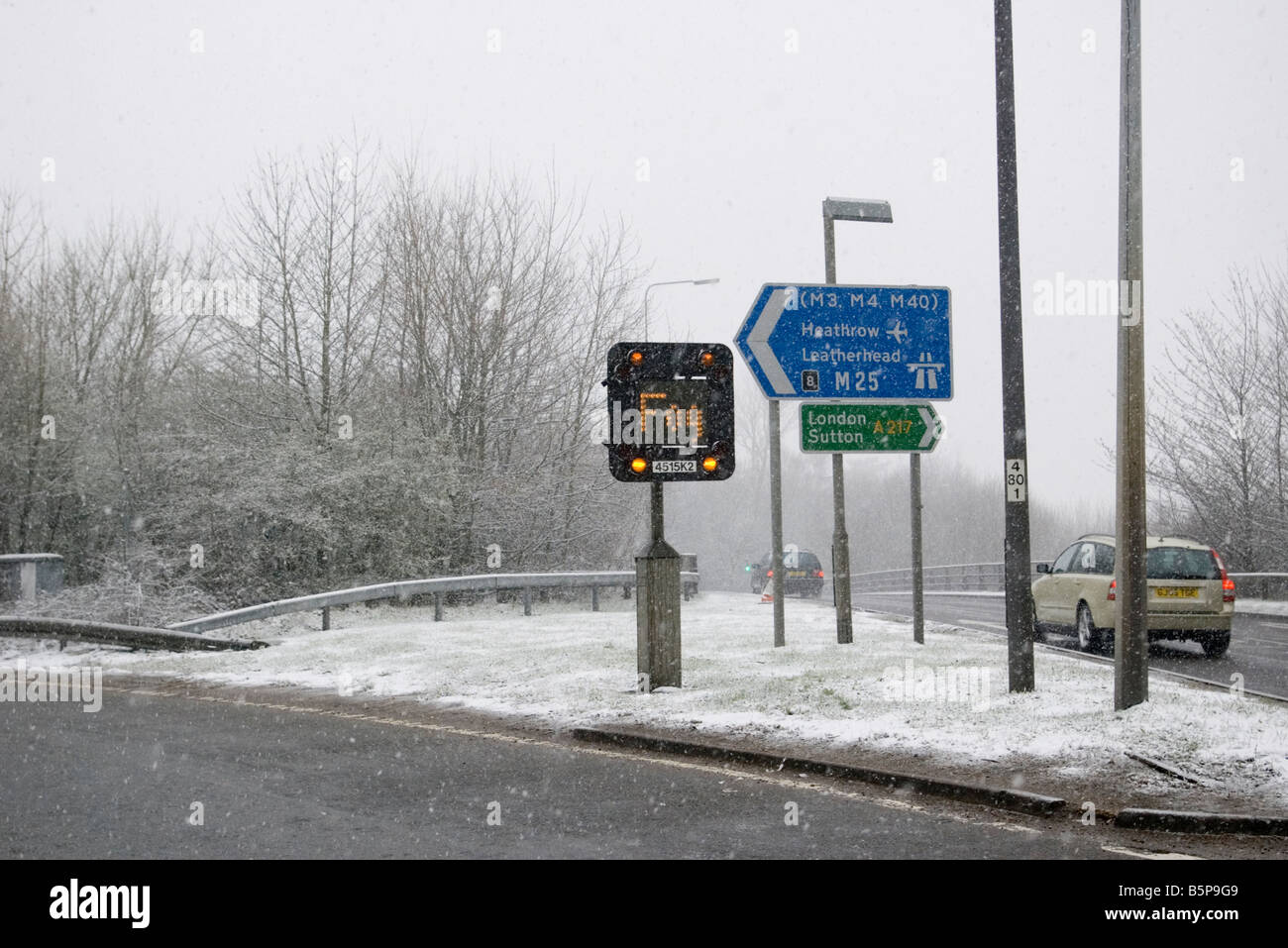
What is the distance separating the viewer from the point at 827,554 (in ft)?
267

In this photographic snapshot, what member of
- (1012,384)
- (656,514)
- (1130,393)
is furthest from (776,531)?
(1130,393)

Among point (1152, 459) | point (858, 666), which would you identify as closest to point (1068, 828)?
point (858, 666)

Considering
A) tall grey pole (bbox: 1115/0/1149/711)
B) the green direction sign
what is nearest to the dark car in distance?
the green direction sign

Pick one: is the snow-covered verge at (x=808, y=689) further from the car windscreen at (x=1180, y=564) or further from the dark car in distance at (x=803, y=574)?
the dark car in distance at (x=803, y=574)

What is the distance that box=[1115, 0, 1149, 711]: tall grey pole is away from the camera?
31.1 feet

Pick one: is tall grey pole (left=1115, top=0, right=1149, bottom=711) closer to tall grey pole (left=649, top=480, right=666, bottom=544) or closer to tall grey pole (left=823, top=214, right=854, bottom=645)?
tall grey pole (left=649, top=480, right=666, bottom=544)

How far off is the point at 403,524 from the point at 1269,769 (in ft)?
68.6

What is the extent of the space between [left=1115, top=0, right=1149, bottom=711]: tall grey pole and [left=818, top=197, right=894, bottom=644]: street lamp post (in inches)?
227

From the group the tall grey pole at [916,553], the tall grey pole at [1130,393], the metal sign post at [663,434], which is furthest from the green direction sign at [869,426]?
the tall grey pole at [1130,393]

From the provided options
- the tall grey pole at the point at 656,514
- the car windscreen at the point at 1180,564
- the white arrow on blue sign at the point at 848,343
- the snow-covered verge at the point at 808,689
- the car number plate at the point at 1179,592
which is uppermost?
the white arrow on blue sign at the point at 848,343

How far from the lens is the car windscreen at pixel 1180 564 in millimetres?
16453

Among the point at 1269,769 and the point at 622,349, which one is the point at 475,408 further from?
the point at 1269,769

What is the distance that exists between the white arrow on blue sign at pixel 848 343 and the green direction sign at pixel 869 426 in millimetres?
573

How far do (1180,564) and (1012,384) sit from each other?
736 centimetres
